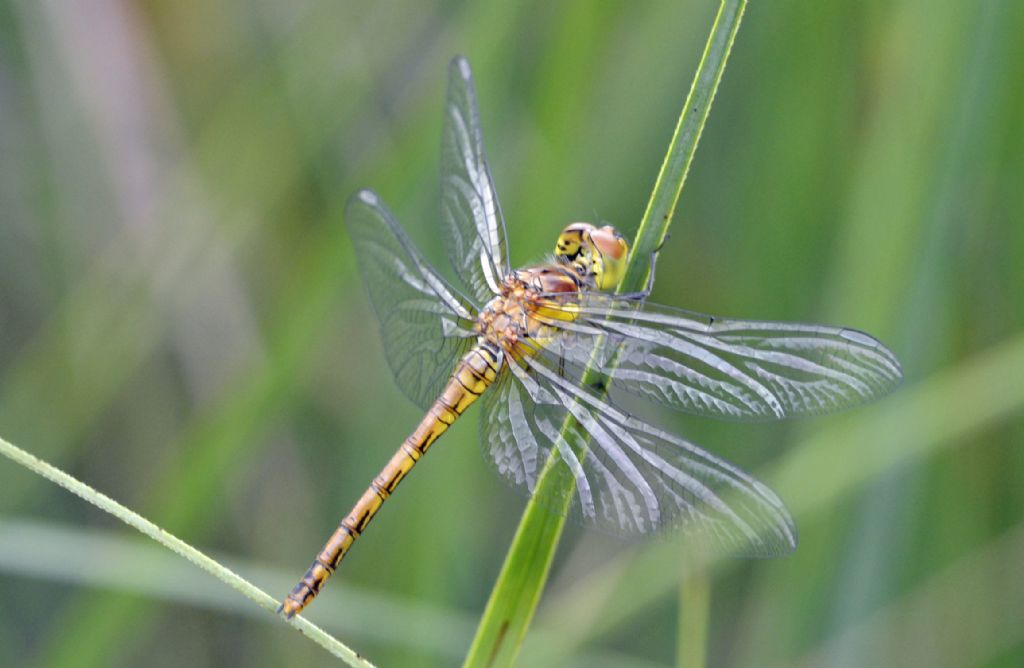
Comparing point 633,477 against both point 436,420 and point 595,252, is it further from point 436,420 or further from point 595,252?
point 595,252

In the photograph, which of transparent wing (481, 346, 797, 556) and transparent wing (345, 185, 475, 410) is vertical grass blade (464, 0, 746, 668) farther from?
transparent wing (345, 185, 475, 410)

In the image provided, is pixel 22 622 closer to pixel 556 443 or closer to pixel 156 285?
pixel 156 285

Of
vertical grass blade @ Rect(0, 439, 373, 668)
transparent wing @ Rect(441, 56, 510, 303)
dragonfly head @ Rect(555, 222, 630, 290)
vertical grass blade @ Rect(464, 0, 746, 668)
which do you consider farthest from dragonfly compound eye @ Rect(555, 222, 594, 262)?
vertical grass blade @ Rect(0, 439, 373, 668)

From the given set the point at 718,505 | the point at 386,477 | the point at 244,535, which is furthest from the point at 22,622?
the point at 718,505

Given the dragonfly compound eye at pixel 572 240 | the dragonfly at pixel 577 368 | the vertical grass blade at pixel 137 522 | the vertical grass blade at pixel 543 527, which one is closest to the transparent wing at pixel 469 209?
the dragonfly at pixel 577 368

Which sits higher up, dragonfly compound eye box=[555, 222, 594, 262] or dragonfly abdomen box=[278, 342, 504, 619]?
dragonfly compound eye box=[555, 222, 594, 262]

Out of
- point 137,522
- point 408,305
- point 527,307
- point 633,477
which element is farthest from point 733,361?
point 137,522

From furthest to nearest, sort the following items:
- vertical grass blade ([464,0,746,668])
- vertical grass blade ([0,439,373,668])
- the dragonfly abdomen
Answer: the dragonfly abdomen < vertical grass blade ([464,0,746,668]) < vertical grass blade ([0,439,373,668])
